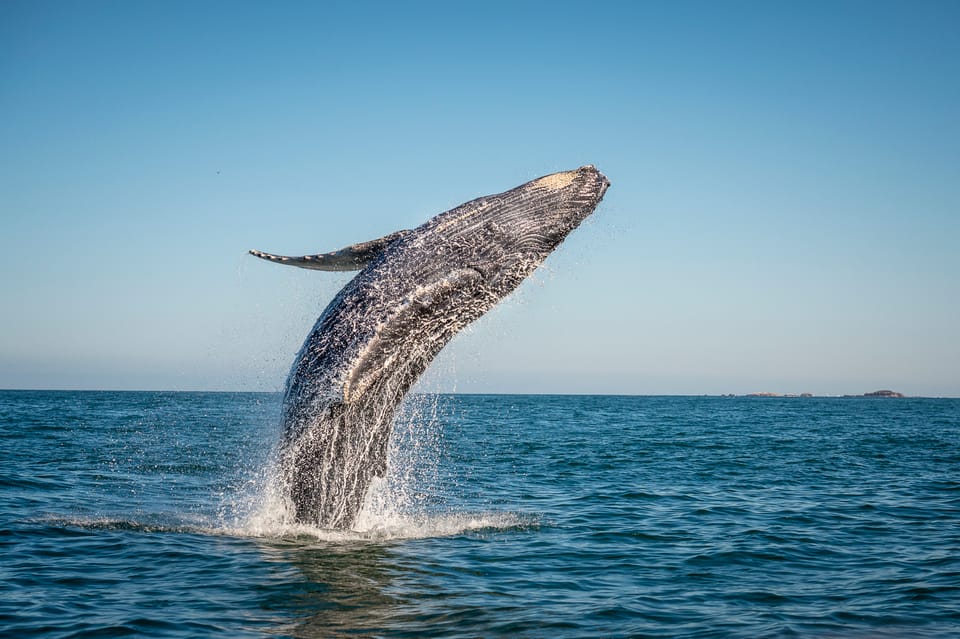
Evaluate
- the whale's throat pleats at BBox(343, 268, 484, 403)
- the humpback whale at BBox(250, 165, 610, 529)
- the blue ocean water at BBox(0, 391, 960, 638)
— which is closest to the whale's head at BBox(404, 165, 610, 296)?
the humpback whale at BBox(250, 165, 610, 529)

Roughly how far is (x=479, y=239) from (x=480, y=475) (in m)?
11.5

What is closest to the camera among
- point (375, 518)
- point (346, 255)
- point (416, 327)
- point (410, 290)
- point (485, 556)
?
point (410, 290)

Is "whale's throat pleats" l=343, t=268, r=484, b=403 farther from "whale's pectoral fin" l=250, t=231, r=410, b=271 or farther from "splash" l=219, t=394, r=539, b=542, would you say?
"splash" l=219, t=394, r=539, b=542

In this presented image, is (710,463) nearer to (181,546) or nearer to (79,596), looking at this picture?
(181,546)

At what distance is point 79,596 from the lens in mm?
7613

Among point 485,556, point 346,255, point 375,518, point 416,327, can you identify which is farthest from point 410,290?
point 375,518

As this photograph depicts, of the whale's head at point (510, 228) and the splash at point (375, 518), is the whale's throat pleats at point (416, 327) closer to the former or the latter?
the whale's head at point (510, 228)

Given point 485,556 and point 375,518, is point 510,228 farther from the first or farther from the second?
point 375,518

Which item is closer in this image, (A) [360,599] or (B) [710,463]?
(A) [360,599]

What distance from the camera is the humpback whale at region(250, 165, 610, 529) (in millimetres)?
8367

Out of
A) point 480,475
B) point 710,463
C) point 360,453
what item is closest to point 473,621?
point 360,453

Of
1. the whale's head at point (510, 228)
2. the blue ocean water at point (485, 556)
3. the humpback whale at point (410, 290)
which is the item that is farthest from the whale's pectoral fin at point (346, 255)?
the blue ocean water at point (485, 556)

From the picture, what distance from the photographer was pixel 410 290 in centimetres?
836

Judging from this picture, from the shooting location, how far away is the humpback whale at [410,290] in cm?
837
